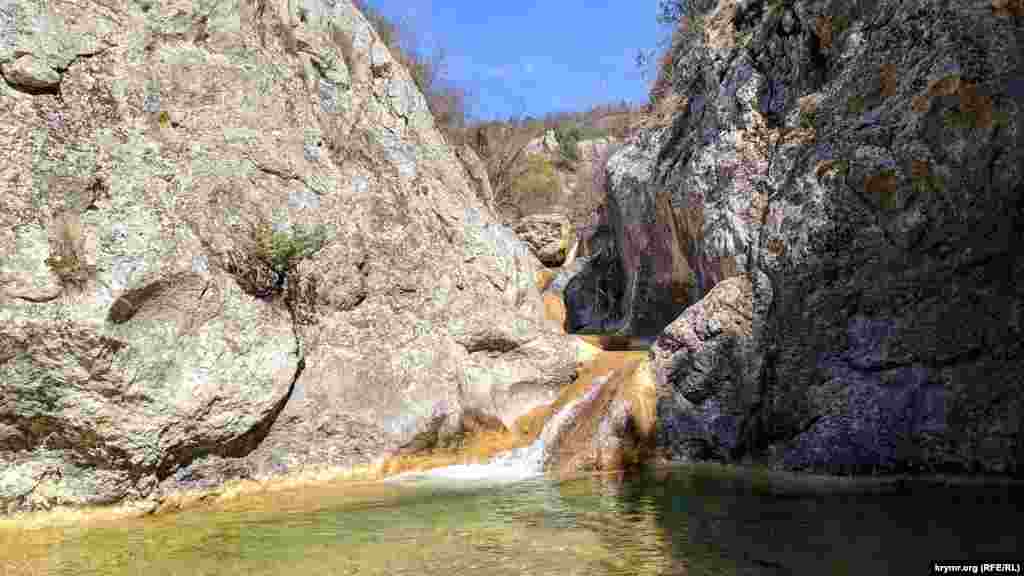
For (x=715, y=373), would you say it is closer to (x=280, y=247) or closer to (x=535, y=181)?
(x=280, y=247)

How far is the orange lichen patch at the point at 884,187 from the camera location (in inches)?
332

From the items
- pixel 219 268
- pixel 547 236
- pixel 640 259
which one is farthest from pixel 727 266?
pixel 547 236

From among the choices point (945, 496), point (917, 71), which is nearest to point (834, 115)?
point (917, 71)

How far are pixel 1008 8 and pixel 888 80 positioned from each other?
1.42m

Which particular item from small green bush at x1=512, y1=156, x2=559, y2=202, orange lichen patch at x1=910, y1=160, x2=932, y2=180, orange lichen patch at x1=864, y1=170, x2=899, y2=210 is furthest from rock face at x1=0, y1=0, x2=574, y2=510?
small green bush at x1=512, y1=156, x2=559, y2=202

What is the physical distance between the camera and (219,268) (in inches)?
360

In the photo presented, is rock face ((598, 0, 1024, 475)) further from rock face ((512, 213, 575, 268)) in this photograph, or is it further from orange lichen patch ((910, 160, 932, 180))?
rock face ((512, 213, 575, 268))

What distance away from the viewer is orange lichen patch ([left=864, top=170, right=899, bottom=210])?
27.6 feet

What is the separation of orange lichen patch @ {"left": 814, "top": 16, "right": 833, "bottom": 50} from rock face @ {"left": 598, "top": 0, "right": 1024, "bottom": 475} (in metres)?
0.04

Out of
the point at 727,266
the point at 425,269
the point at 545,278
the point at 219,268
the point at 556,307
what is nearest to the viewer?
the point at 219,268

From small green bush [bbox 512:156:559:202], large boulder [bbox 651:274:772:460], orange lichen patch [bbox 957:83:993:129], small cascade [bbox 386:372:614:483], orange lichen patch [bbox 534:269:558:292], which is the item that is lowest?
small cascade [bbox 386:372:614:483]

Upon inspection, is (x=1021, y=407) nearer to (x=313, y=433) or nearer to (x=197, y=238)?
(x=313, y=433)

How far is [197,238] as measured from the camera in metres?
8.98

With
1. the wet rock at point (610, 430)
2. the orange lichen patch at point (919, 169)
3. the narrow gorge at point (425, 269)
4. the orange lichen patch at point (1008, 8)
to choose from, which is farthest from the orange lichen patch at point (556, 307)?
the orange lichen patch at point (1008, 8)
